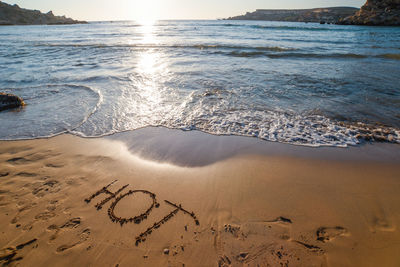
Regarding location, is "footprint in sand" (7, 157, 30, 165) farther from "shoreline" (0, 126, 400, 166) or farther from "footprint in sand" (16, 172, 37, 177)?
"shoreline" (0, 126, 400, 166)

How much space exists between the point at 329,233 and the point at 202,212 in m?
1.38

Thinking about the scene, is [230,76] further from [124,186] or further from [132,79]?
[124,186]

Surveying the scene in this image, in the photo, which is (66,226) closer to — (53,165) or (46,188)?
(46,188)

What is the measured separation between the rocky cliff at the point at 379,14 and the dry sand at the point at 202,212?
199 feet

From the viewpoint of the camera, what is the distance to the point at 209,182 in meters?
2.74

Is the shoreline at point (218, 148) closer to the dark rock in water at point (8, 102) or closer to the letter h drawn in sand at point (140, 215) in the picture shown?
the letter h drawn in sand at point (140, 215)

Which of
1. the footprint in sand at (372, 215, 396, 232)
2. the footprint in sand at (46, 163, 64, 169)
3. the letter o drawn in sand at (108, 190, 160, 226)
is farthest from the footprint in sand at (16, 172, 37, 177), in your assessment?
the footprint in sand at (372, 215, 396, 232)

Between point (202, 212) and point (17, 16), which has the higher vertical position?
point (17, 16)

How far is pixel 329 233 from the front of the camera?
2.05 m

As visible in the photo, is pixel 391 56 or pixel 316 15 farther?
pixel 316 15

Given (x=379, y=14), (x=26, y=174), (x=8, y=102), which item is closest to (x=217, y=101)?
(x=26, y=174)

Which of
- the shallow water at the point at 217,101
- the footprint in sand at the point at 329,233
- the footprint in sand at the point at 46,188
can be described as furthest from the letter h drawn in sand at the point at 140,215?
the shallow water at the point at 217,101

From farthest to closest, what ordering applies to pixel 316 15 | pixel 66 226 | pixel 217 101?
pixel 316 15 → pixel 217 101 → pixel 66 226

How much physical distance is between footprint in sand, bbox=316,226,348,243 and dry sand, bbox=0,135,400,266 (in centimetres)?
1
